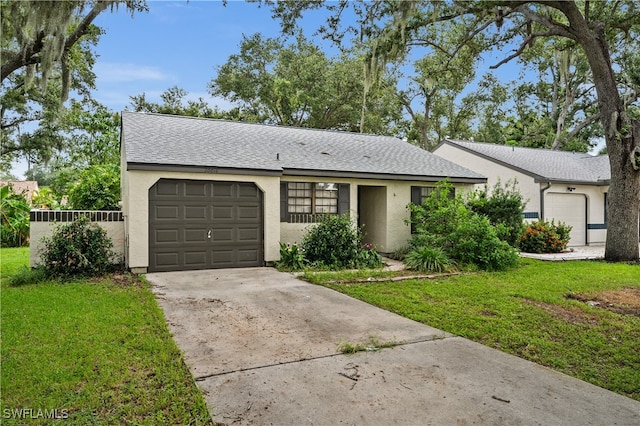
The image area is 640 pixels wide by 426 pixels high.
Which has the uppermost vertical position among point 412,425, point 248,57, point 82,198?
point 248,57

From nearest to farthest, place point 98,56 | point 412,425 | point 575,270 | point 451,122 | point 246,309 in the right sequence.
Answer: point 412,425 → point 246,309 → point 575,270 → point 98,56 → point 451,122

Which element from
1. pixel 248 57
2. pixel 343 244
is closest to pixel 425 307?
pixel 343 244

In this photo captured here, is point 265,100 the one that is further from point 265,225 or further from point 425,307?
point 425,307

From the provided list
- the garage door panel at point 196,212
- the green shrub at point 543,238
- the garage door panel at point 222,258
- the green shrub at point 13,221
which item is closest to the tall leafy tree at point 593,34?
the green shrub at point 543,238

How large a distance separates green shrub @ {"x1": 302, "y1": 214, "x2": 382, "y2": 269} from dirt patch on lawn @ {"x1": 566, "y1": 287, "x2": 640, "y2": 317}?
4657 millimetres

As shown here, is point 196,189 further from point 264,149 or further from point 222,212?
point 264,149

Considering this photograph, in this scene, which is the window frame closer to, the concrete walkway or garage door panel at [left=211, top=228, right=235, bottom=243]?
garage door panel at [left=211, top=228, right=235, bottom=243]

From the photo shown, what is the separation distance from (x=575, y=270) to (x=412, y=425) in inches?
363

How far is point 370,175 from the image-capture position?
11633 mm

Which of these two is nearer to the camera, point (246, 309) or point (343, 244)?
point (246, 309)

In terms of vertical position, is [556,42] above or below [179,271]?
above

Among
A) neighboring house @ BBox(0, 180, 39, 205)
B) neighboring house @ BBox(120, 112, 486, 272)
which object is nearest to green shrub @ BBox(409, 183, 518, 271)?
neighboring house @ BBox(120, 112, 486, 272)

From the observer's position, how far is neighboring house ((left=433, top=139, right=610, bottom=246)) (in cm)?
1581

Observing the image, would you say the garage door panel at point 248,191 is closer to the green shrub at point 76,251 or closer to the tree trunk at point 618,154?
the green shrub at point 76,251
